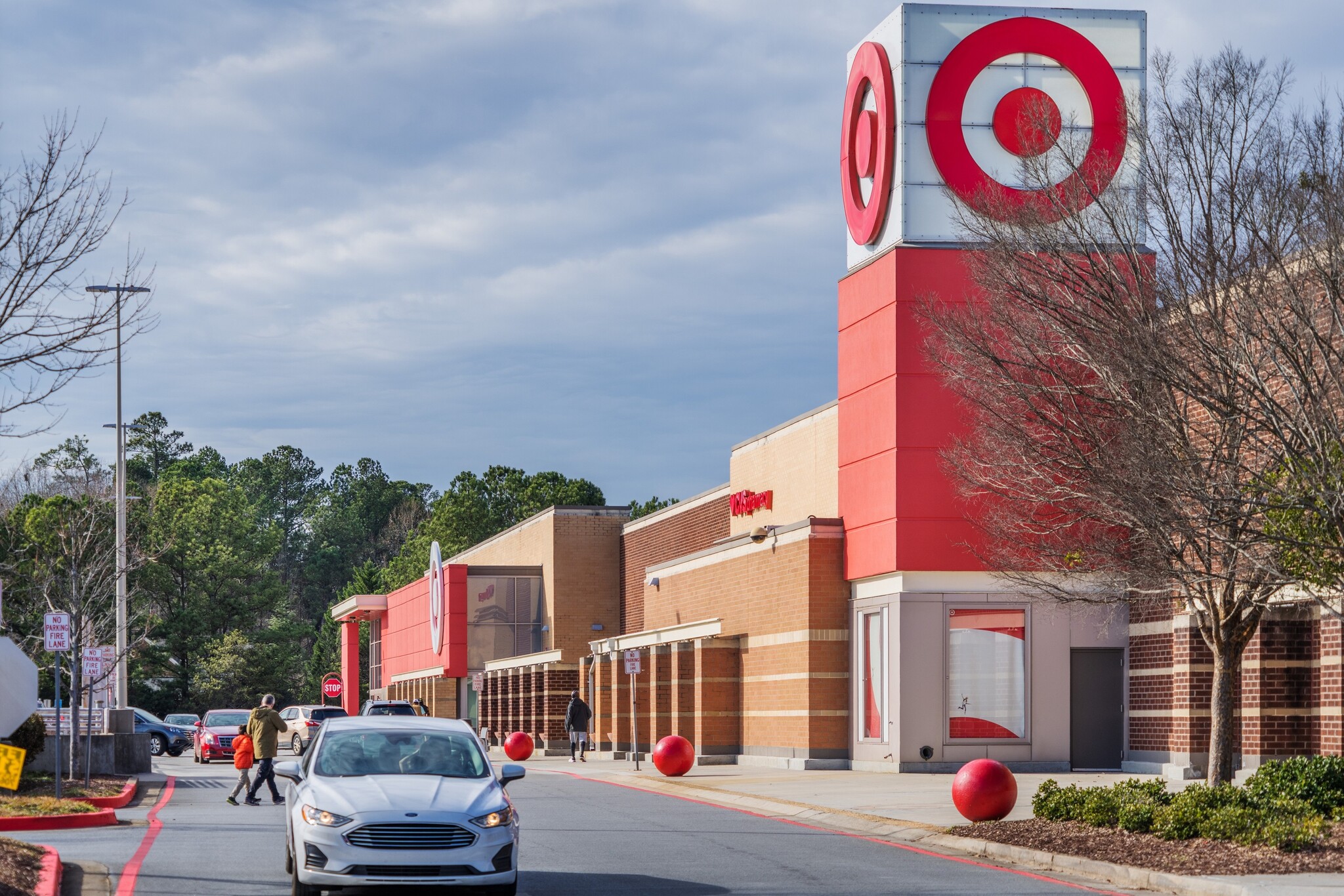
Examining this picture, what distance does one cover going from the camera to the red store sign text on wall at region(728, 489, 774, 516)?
1639 inches

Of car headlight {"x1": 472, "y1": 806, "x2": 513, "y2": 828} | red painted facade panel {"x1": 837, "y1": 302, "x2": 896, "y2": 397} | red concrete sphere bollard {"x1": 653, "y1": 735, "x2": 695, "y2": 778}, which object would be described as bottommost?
red concrete sphere bollard {"x1": 653, "y1": 735, "x2": 695, "y2": 778}

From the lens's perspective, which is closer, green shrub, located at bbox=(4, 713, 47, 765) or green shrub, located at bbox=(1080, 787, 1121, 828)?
green shrub, located at bbox=(1080, 787, 1121, 828)

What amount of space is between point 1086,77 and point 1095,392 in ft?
47.5

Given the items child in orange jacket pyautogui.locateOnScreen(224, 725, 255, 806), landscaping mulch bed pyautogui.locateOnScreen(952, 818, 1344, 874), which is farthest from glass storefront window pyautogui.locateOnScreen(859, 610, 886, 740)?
landscaping mulch bed pyautogui.locateOnScreen(952, 818, 1344, 874)

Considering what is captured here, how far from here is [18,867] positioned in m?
13.3

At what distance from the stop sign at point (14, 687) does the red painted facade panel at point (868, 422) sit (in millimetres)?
16077

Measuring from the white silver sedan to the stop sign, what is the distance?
31.6 ft

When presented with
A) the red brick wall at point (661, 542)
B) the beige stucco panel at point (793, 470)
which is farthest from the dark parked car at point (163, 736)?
the beige stucco panel at point (793, 470)

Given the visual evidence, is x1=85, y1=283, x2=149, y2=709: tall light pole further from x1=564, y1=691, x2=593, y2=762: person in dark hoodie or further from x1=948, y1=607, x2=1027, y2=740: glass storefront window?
x1=948, y1=607, x2=1027, y2=740: glass storefront window

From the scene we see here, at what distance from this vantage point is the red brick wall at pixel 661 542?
4788cm

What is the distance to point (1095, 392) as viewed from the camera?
19453 millimetres

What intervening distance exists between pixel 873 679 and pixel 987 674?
2369 mm

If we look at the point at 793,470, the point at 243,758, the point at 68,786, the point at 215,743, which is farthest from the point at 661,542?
the point at 68,786

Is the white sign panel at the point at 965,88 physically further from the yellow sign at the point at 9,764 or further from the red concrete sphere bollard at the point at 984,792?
the yellow sign at the point at 9,764
